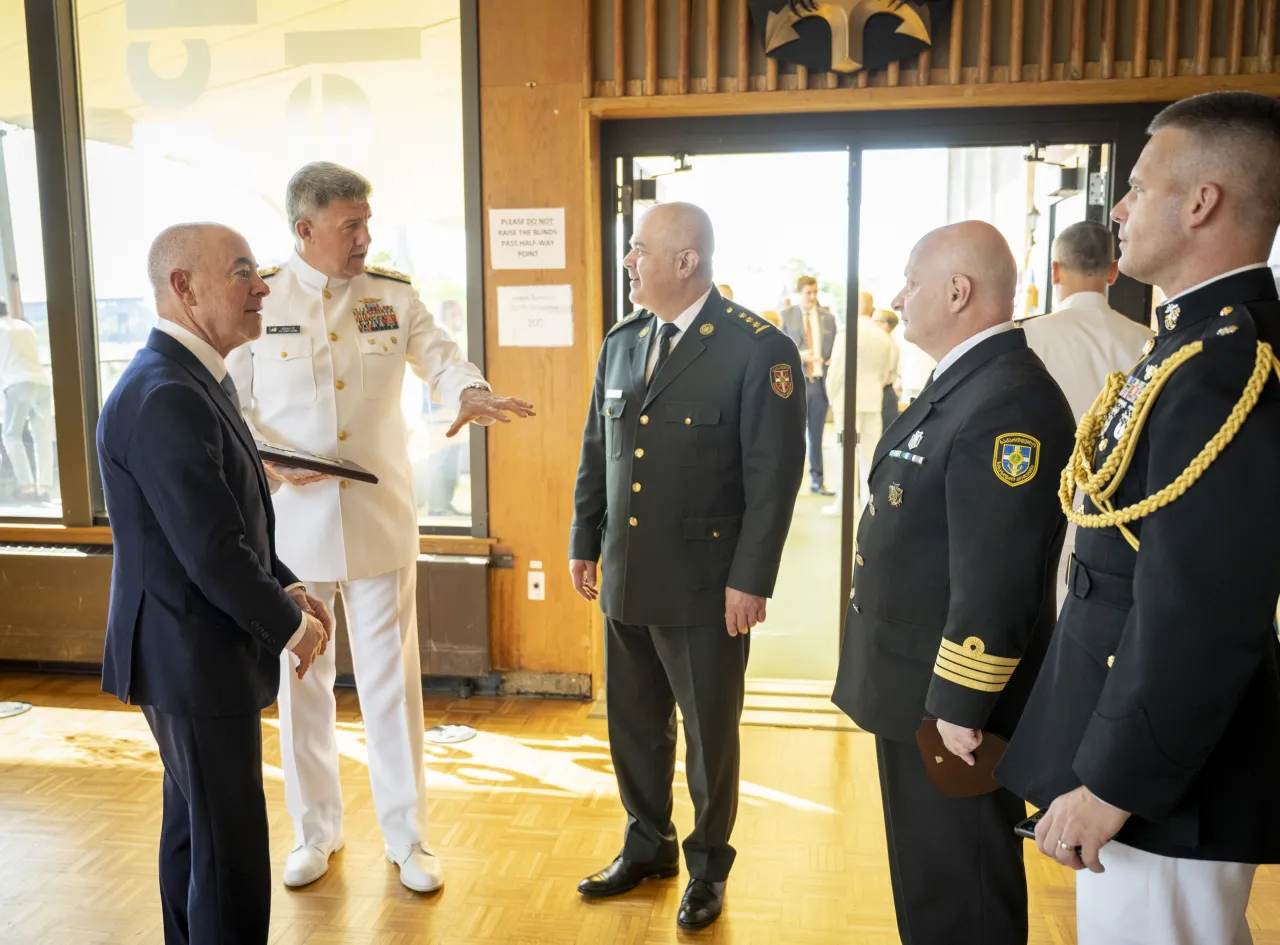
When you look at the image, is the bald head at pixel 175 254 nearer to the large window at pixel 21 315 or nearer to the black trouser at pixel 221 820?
the black trouser at pixel 221 820

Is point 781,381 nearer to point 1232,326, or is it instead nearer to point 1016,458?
point 1016,458

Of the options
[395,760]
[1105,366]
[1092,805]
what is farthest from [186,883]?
[1105,366]

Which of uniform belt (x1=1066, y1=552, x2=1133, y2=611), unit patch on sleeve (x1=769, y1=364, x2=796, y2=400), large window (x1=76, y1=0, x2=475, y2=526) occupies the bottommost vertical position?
uniform belt (x1=1066, y1=552, x2=1133, y2=611)

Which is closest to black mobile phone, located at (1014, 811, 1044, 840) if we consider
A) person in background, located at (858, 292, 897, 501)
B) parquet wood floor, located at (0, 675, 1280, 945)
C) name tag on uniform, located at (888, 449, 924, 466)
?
name tag on uniform, located at (888, 449, 924, 466)

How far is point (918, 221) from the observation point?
431 cm

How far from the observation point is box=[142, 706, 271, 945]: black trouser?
2.04 m

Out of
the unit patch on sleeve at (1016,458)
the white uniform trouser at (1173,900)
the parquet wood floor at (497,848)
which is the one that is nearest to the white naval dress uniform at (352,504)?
the parquet wood floor at (497,848)

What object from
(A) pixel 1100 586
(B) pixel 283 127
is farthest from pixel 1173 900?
(B) pixel 283 127

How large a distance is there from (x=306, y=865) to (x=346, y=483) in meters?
1.09

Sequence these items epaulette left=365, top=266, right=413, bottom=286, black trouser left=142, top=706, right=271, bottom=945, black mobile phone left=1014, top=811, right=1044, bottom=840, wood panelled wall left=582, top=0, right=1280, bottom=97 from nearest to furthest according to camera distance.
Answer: black mobile phone left=1014, top=811, right=1044, bottom=840
black trouser left=142, top=706, right=271, bottom=945
epaulette left=365, top=266, right=413, bottom=286
wood panelled wall left=582, top=0, right=1280, bottom=97

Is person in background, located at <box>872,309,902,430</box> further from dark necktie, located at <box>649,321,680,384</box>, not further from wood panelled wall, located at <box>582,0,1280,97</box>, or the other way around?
dark necktie, located at <box>649,321,680,384</box>

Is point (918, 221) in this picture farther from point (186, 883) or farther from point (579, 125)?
point (186, 883)

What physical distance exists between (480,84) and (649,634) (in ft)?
8.43

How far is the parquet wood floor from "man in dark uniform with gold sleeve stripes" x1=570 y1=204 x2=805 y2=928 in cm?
21
